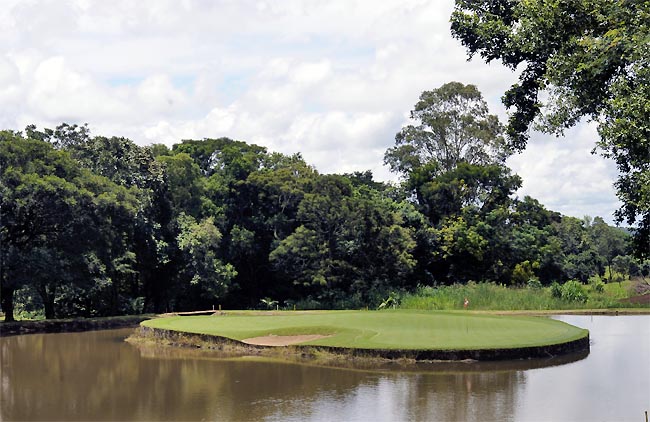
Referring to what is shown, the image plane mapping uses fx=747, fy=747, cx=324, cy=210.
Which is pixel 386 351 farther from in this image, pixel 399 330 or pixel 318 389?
pixel 318 389

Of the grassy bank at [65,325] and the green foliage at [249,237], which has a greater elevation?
the green foliage at [249,237]

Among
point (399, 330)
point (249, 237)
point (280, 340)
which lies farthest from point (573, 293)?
point (280, 340)

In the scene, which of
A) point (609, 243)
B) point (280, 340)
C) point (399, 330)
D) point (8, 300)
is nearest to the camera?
point (280, 340)

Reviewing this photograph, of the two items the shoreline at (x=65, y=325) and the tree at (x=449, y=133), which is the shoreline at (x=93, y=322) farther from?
the tree at (x=449, y=133)

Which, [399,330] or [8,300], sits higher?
[8,300]

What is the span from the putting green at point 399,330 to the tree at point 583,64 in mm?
7551

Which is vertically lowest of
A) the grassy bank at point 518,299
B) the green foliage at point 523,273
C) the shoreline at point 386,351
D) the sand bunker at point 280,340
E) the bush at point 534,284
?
the shoreline at point 386,351

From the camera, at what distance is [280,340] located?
88.7 ft

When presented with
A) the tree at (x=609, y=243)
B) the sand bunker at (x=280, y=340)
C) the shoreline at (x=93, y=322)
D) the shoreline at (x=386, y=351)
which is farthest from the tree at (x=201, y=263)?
the tree at (x=609, y=243)

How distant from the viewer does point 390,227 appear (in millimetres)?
46938

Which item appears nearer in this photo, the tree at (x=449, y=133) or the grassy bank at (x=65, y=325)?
the grassy bank at (x=65, y=325)

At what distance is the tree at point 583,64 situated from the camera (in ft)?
47.8

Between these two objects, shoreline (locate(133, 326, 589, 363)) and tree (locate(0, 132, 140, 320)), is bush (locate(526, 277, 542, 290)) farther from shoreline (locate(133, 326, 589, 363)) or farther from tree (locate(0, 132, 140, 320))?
tree (locate(0, 132, 140, 320))

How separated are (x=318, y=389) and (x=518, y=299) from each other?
2434 cm
